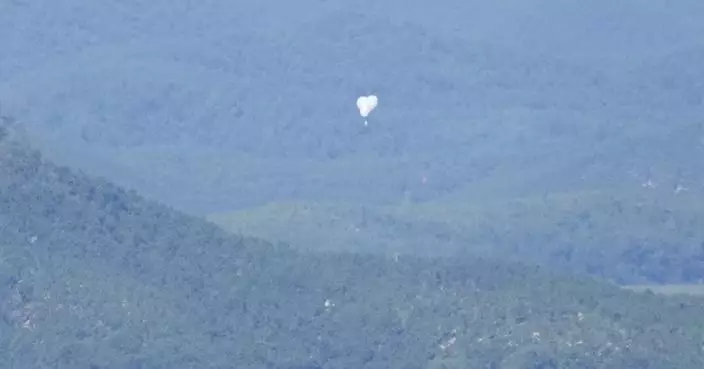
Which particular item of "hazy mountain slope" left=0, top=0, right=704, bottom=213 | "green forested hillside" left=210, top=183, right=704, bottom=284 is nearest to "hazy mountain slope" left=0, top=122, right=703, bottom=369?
"green forested hillside" left=210, top=183, right=704, bottom=284

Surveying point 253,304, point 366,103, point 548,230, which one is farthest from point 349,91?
point 253,304

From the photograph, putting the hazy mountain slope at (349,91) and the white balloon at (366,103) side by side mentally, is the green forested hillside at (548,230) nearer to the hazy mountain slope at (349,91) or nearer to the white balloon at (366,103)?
the hazy mountain slope at (349,91)

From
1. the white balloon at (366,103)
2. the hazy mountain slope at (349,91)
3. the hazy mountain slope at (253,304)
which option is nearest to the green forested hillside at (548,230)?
the hazy mountain slope at (349,91)

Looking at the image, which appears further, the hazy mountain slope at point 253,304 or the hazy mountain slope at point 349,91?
the hazy mountain slope at point 349,91

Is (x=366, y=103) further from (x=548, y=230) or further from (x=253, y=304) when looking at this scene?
(x=253, y=304)

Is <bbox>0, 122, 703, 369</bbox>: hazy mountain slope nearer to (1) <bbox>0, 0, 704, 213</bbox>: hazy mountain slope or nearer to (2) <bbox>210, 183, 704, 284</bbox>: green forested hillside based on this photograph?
(2) <bbox>210, 183, 704, 284</bbox>: green forested hillside
